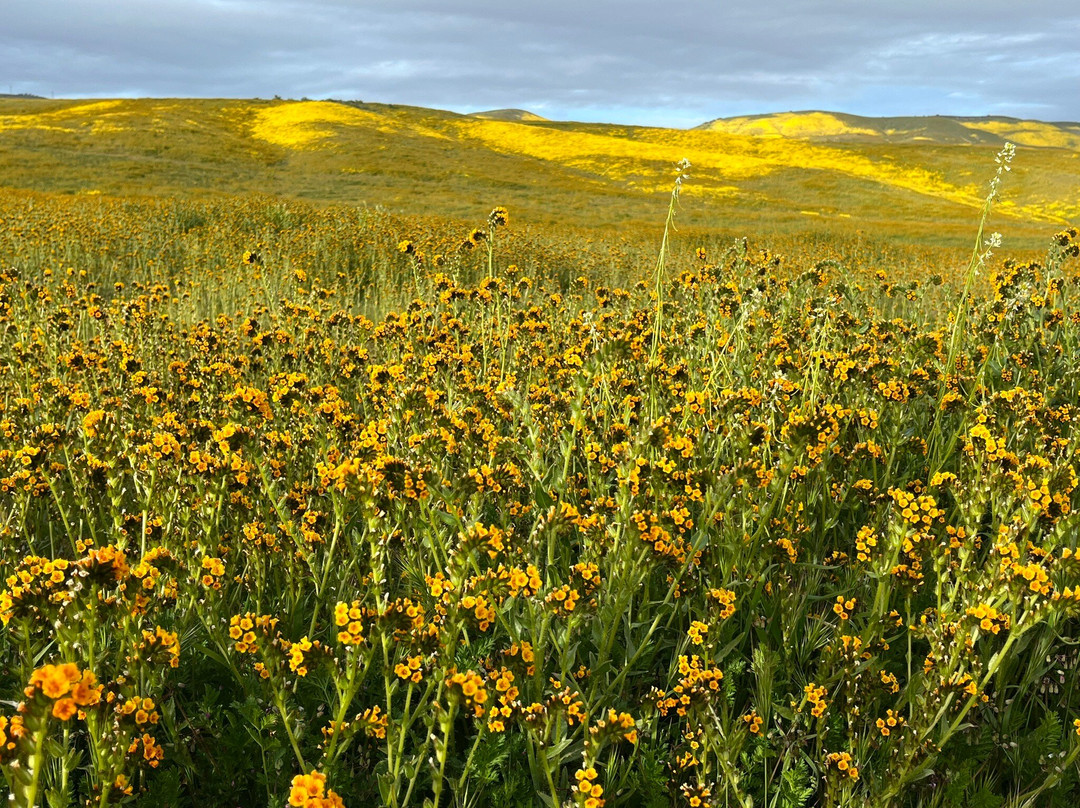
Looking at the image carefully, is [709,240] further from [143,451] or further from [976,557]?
[143,451]

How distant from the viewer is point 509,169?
137 ft

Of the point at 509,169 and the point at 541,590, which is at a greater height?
the point at 509,169

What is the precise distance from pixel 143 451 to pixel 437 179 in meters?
36.7

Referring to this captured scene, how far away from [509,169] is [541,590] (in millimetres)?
42185

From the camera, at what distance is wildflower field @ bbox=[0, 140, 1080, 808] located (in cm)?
Answer: 185

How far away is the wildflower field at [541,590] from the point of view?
1847mm

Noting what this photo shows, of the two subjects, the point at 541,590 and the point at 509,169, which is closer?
the point at 541,590

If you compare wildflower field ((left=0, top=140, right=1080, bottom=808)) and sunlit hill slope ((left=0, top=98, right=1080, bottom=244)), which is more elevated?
sunlit hill slope ((left=0, top=98, right=1080, bottom=244))

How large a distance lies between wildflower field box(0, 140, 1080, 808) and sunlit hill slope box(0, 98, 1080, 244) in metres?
20.0

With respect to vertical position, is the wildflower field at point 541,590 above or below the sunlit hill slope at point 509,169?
below

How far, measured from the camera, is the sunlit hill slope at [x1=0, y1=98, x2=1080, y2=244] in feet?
101

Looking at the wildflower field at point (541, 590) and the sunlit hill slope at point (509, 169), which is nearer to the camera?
the wildflower field at point (541, 590)

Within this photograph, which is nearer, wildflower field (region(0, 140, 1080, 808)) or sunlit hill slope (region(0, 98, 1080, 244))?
wildflower field (region(0, 140, 1080, 808))

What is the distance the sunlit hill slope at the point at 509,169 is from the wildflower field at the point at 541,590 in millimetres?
19989
